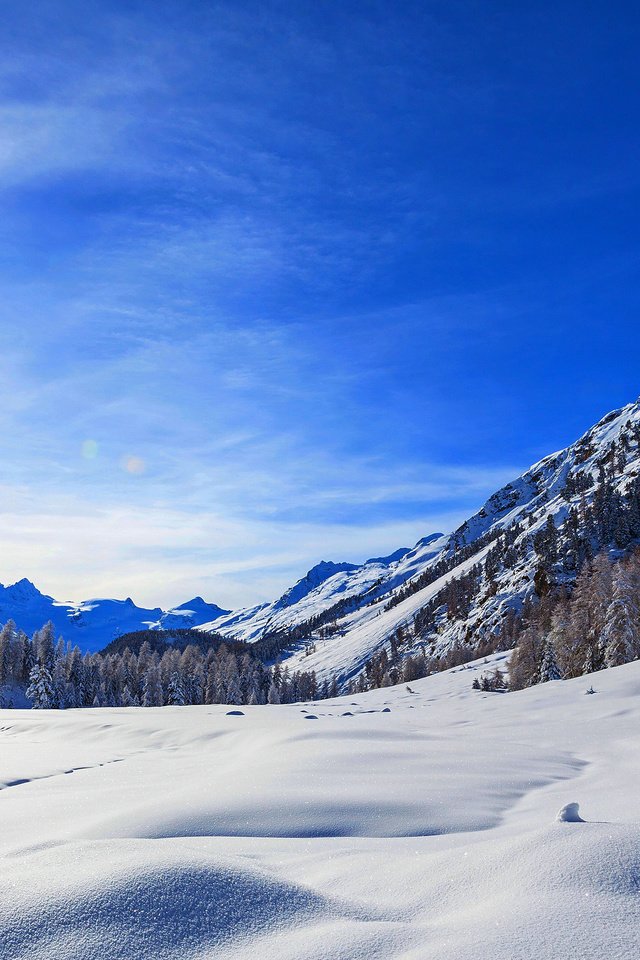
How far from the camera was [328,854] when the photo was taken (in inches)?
146

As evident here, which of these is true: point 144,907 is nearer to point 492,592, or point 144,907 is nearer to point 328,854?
point 328,854

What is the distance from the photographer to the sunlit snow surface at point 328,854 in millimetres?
2182

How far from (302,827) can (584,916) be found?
2596mm

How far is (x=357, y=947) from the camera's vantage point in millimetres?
2154

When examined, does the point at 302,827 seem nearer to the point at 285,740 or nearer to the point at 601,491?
the point at 285,740

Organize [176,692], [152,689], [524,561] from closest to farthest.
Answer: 1. [176,692]
2. [152,689]
3. [524,561]

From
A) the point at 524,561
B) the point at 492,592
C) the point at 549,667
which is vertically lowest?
the point at 549,667

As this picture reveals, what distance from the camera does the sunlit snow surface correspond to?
7.16 feet

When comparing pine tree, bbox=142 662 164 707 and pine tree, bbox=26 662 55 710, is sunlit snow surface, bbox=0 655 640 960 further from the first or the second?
pine tree, bbox=142 662 164 707

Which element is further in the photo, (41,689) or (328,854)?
(41,689)

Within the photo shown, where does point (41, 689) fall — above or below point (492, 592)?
below

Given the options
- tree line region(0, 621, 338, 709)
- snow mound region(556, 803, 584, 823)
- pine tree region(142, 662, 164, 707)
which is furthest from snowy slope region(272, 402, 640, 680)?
snow mound region(556, 803, 584, 823)

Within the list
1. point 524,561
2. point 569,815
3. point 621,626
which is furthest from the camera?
point 524,561

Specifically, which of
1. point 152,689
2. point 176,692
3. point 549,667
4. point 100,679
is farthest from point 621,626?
point 100,679
